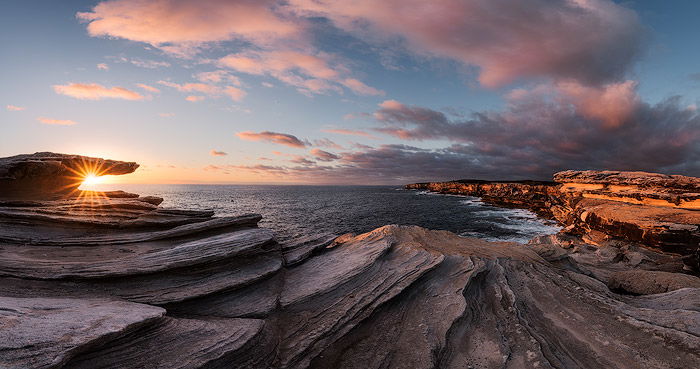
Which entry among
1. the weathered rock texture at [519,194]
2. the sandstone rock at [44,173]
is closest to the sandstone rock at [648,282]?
the sandstone rock at [44,173]

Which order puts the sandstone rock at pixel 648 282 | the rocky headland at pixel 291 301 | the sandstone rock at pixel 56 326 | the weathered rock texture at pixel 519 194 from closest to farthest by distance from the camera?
the sandstone rock at pixel 56 326
the rocky headland at pixel 291 301
the sandstone rock at pixel 648 282
the weathered rock texture at pixel 519 194

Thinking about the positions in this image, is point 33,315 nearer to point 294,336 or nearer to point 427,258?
point 294,336

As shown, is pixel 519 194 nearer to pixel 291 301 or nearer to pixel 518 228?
pixel 518 228

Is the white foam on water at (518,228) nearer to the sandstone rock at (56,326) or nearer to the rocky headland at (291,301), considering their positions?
the rocky headland at (291,301)

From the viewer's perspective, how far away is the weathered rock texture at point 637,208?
94.7 feet

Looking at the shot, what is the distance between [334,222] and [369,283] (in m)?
55.5

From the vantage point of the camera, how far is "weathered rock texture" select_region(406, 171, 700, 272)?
1137 inches

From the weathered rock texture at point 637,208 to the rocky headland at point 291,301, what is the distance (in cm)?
2057

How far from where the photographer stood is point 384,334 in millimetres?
9406

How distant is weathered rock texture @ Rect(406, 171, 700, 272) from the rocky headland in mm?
20575

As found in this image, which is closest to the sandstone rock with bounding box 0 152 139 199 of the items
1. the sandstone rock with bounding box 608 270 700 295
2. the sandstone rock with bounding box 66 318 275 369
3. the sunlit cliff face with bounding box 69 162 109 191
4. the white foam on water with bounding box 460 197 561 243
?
the sunlit cliff face with bounding box 69 162 109 191

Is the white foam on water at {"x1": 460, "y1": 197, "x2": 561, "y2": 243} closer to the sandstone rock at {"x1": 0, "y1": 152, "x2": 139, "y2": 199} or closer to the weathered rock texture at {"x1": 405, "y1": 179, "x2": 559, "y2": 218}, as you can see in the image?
the weathered rock texture at {"x1": 405, "y1": 179, "x2": 559, "y2": 218}

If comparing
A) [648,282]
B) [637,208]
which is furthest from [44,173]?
[637,208]

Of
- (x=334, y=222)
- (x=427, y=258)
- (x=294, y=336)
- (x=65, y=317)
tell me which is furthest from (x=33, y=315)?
(x=334, y=222)
